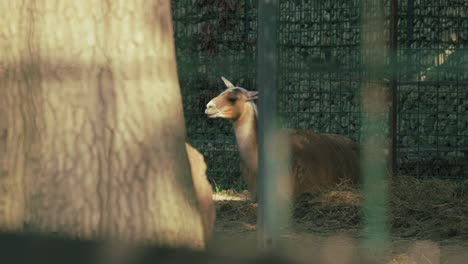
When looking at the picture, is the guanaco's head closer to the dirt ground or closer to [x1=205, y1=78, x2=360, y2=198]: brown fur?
[x1=205, y1=78, x2=360, y2=198]: brown fur

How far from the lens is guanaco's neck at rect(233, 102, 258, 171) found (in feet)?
27.0

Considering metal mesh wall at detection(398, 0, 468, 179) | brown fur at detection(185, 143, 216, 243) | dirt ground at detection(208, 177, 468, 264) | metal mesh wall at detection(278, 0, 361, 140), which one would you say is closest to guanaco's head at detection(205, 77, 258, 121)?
metal mesh wall at detection(278, 0, 361, 140)

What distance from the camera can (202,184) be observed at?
4438 mm

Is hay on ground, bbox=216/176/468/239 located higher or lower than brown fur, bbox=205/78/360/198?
lower

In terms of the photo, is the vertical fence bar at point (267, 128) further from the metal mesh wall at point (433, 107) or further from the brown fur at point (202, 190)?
the metal mesh wall at point (433, 107)

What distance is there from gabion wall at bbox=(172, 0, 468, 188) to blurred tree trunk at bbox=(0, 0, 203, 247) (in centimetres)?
477

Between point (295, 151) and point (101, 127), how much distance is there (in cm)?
493

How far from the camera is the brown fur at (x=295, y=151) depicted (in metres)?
8.10

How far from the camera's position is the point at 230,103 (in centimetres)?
820

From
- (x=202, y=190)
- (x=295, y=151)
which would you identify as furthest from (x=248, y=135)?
(x=202, y=190)

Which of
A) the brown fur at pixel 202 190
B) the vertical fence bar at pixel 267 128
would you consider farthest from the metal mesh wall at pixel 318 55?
the vertical fence bar at pixel 267 128

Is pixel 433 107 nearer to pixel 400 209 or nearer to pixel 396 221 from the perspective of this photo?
pixel 400 209

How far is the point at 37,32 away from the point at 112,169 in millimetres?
587

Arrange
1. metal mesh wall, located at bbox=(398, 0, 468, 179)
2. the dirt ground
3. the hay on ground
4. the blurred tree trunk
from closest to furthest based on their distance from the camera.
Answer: the blurred tree trunk → the dirt ground → the hay on ground → metal mesh wall, located at bbox=(398, 0, 468, 179)
